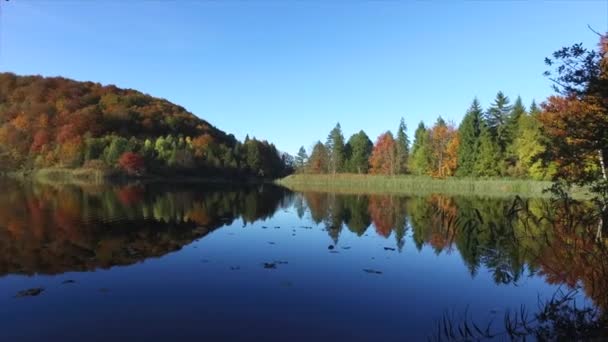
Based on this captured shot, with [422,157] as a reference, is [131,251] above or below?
below

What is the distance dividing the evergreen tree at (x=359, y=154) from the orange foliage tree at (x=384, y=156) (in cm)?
174

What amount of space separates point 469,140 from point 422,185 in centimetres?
1412

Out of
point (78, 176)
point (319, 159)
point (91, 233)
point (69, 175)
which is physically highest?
point (319, 159)

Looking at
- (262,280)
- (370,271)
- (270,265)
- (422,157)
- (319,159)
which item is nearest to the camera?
(262,280)

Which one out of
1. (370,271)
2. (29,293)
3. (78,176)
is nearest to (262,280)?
(370,271)

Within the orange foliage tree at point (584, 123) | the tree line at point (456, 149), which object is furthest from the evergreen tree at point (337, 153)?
the orange foliage tree at point (584, 123)

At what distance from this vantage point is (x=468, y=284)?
10.4 meters

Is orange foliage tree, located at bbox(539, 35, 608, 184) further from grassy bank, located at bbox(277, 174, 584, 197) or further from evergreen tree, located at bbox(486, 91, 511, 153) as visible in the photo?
evergreen tree, located at bbox(486, 91, 511, 153)

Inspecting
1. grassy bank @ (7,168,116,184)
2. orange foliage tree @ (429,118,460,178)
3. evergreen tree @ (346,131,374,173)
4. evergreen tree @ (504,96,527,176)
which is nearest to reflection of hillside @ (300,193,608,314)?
evergreen tree @ (504,96,527,176)

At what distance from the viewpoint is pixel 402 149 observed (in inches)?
3558

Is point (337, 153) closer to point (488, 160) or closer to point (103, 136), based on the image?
point (488, 160)

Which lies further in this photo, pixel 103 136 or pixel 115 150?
pixel 103 136

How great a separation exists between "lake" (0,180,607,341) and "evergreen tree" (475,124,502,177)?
45.1 metres

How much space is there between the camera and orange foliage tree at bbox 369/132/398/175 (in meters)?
86.3
